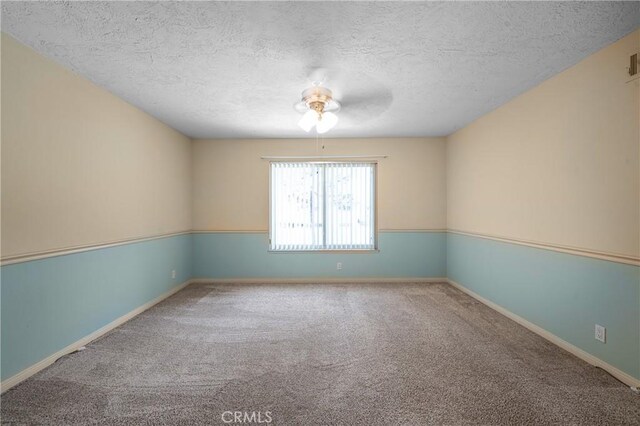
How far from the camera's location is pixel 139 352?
2270 mm

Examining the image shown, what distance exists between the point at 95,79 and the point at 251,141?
2.19 meters

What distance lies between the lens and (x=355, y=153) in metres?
4.44

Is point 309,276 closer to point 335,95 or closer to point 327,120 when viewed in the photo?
point 327,120

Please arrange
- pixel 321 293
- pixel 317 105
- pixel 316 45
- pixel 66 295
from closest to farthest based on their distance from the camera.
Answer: pixel 316 45 → pixel 66 295 → pixel 317 105 → pixel 321 293

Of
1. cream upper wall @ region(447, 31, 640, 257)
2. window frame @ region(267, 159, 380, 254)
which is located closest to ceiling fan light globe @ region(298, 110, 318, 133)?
window frame @ region(267, 159, 380, 254)

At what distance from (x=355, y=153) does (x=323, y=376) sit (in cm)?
333

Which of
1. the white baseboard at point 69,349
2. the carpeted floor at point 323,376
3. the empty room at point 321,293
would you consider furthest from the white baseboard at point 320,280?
the carpeted floor at point 323,376

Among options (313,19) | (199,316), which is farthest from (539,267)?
(199,316)

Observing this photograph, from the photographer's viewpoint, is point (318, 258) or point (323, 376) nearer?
point (323, 376)

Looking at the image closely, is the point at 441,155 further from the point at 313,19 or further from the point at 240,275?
the point at 240,275

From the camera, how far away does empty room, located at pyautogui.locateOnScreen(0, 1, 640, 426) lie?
1.65m

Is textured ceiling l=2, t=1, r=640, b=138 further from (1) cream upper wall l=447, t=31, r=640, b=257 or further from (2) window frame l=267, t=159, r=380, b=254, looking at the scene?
(2) window frame l=267, t=159, r=380, b=254

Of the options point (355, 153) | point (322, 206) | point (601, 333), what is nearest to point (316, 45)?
point (355, 153)

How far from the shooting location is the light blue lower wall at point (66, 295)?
1.85m
